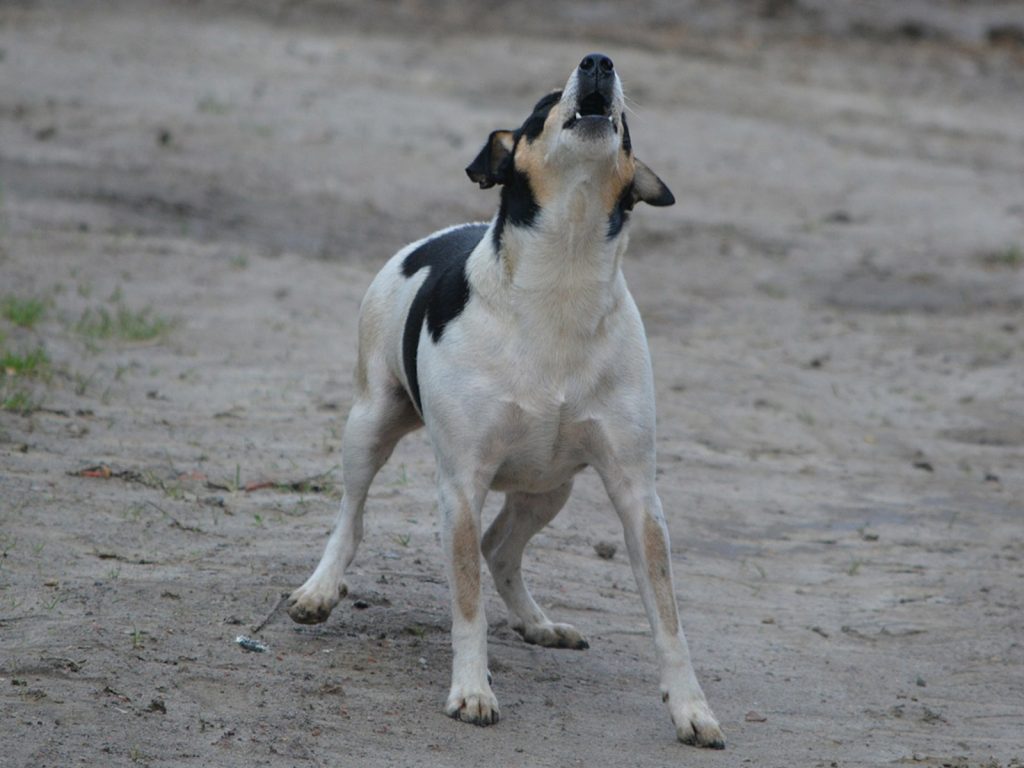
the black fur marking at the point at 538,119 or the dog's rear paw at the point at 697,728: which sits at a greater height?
the black fur marking at the point at 538,119

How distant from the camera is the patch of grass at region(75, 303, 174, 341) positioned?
901cm

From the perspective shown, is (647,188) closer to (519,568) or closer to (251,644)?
(519,568)

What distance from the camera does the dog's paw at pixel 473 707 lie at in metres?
4.82

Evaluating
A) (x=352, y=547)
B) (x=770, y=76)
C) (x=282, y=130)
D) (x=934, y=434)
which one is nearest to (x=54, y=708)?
(x=352, y=547)

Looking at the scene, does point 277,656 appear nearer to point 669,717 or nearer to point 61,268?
point 669,717

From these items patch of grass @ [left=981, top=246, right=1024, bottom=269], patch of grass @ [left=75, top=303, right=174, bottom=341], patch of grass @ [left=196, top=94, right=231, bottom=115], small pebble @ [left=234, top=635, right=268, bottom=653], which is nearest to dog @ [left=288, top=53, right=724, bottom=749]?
small pebble @ [left=234, top=635, right=268, bottom=653]

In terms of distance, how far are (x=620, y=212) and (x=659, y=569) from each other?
1164 millimetres

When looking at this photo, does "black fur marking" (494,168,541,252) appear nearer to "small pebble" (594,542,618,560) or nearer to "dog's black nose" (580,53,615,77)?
"dog's black nose" (580,53,615,77)

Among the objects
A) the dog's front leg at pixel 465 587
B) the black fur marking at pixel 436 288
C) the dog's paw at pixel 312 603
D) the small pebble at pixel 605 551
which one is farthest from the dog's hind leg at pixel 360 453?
the small pebble at pixel 605 551

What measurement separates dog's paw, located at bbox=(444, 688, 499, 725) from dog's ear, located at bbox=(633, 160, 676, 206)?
1692 millimetres

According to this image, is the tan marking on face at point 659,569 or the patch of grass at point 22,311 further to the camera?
the patch of grass at point 22,311

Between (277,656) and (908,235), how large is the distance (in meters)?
9.74

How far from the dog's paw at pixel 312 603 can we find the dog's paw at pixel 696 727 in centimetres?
131

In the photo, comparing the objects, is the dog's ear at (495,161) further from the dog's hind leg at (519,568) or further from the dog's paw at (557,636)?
the dog's paw at (557,636)
